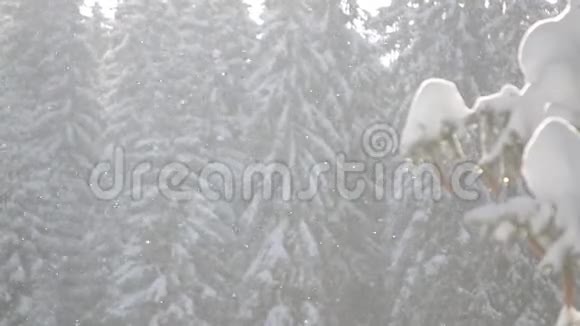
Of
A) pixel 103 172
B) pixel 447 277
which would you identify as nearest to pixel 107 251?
pixel 103 172

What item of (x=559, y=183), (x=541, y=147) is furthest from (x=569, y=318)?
(x=541, y=147)

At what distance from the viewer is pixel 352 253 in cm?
2016

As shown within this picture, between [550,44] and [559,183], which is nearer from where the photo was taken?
[559,183]

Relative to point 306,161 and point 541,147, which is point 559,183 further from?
point 306,161

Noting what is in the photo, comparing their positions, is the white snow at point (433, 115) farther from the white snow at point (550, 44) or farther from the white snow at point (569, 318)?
the white snow at point (569, 318)

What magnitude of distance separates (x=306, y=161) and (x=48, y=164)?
8182mm

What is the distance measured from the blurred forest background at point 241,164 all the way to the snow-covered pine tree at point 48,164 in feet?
0.16

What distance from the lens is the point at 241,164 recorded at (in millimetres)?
21703

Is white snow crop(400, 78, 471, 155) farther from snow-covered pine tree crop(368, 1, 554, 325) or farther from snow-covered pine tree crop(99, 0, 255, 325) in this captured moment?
snow-covered pine tree crop(99, 0, 255, 325)

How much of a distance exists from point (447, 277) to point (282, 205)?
175 inches

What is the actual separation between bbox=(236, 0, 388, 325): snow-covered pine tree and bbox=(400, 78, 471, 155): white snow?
50.7ft

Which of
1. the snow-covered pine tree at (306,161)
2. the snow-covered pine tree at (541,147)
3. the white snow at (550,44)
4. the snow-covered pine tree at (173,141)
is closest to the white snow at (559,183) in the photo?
the snow-covered pine tree at (541,147)

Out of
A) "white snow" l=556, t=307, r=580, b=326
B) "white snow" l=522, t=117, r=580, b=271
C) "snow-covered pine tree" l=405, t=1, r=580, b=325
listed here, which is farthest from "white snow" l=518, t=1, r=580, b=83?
"white snow" l=556, t=307, r=580, b=326

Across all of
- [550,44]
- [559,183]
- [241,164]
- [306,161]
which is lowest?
[559,183]
